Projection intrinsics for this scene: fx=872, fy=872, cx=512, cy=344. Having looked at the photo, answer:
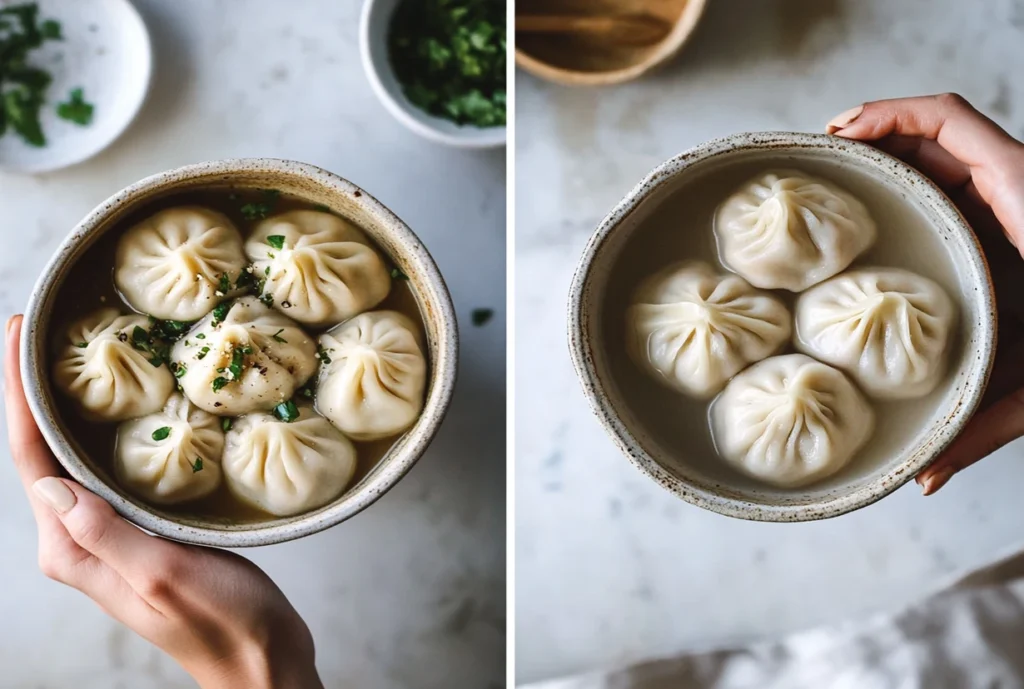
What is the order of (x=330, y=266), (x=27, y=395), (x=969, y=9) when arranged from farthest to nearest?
(x=969, y=9) < (x=330, y=266) < (x=27, y=395)

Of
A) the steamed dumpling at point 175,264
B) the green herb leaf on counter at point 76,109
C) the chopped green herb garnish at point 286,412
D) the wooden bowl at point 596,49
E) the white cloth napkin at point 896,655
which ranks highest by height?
the wooden bowl at point 596,49

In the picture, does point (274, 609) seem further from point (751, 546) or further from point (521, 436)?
point (751, 546)

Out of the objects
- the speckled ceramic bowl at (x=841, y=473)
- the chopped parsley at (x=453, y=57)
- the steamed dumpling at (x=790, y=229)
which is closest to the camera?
the speckled ceramic bowl at (x=841, y=473)

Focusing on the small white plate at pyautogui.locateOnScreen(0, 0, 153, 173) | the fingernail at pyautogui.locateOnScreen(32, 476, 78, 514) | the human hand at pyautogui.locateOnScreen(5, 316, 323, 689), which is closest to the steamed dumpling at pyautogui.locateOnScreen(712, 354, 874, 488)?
the human hand at pyautogui.locateOnScreen(5, 316, 323, 689)

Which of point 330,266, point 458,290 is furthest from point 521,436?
point 330,266

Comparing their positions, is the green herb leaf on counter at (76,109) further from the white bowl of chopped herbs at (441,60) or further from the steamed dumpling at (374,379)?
the steamed dumpling at (374,379)

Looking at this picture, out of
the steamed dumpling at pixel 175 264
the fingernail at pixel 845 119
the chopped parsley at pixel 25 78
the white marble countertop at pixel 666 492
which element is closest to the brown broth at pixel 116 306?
the steamed dumpling at pixel 175 264

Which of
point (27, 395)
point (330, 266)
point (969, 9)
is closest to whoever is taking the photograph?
point (27, 395)
